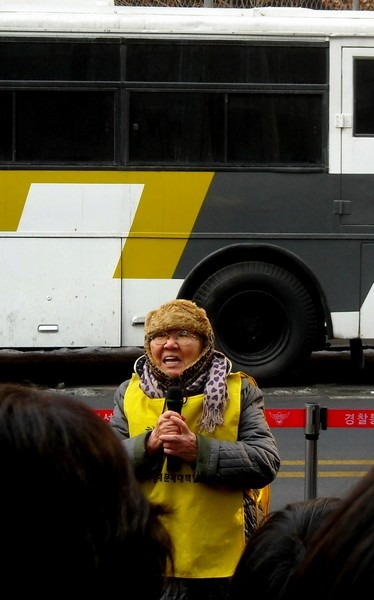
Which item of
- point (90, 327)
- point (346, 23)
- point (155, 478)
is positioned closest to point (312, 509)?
point (155, 478)

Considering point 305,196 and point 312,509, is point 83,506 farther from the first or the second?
point 305,196

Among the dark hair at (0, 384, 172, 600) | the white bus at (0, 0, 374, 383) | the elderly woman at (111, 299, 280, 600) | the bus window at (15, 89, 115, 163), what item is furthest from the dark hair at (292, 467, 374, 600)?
the bus window at (15, 89, 115, 163)

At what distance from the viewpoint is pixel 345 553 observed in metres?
1.42

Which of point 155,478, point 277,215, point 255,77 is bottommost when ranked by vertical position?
point 155,478

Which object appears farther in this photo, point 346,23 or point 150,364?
point 346,23

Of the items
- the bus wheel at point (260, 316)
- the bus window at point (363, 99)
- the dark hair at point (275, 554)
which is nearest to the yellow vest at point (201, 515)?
the dark hair at point (275, 554)

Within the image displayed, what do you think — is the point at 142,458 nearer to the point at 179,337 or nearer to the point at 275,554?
the point at 179,337

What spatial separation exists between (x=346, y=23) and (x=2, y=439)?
10046mm

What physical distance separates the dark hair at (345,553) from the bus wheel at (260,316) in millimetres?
→ 9382

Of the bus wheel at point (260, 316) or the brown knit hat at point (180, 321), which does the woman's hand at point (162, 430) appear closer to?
the brown knit hat at point (180, 321)

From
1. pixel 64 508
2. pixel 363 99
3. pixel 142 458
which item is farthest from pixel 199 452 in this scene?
pixel 363 99

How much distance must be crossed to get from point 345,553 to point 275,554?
554 millimetres

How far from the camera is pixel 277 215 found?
11.0 m

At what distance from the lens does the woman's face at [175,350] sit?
3904 millimetres
